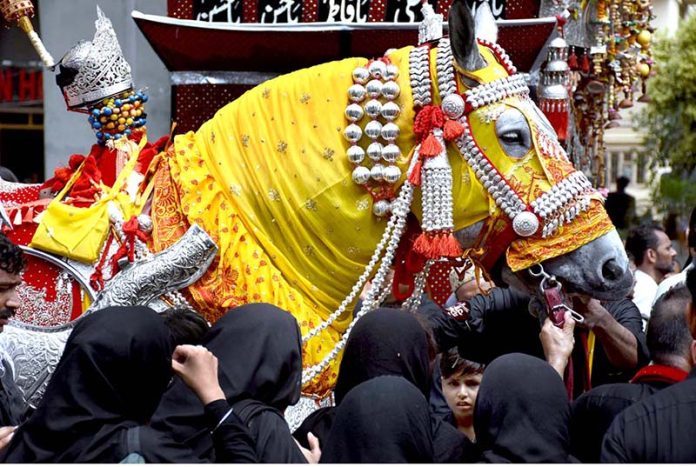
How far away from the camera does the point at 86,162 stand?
14.6 feet

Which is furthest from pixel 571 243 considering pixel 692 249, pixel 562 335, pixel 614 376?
pixel 614 376

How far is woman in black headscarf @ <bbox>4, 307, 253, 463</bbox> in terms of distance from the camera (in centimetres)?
305

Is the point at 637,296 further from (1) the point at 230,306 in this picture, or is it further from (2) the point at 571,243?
(1) the point at 230,306

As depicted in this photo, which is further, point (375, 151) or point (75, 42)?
point (75, 42)

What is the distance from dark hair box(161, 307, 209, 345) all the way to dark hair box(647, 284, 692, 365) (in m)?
1.33

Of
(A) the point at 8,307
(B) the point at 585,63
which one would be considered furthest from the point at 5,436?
(B) the point at 585,63

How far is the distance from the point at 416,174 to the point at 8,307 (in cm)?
134

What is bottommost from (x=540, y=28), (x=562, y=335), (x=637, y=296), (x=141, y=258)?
(x=637, y=296)

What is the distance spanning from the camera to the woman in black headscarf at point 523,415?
124 inches

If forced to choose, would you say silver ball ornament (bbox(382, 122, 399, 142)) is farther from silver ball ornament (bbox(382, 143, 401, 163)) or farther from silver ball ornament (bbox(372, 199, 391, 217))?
silver ball ornament (bbox(372, 199, 391, 217))

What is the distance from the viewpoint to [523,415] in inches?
125

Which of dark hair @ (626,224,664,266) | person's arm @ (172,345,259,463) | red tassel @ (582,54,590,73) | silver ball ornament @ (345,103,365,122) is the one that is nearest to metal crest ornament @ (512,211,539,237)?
silver ball ornament @ (345,103,365,122)

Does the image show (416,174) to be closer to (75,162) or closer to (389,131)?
(389,131)

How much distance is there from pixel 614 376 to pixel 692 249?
0.71 metres
